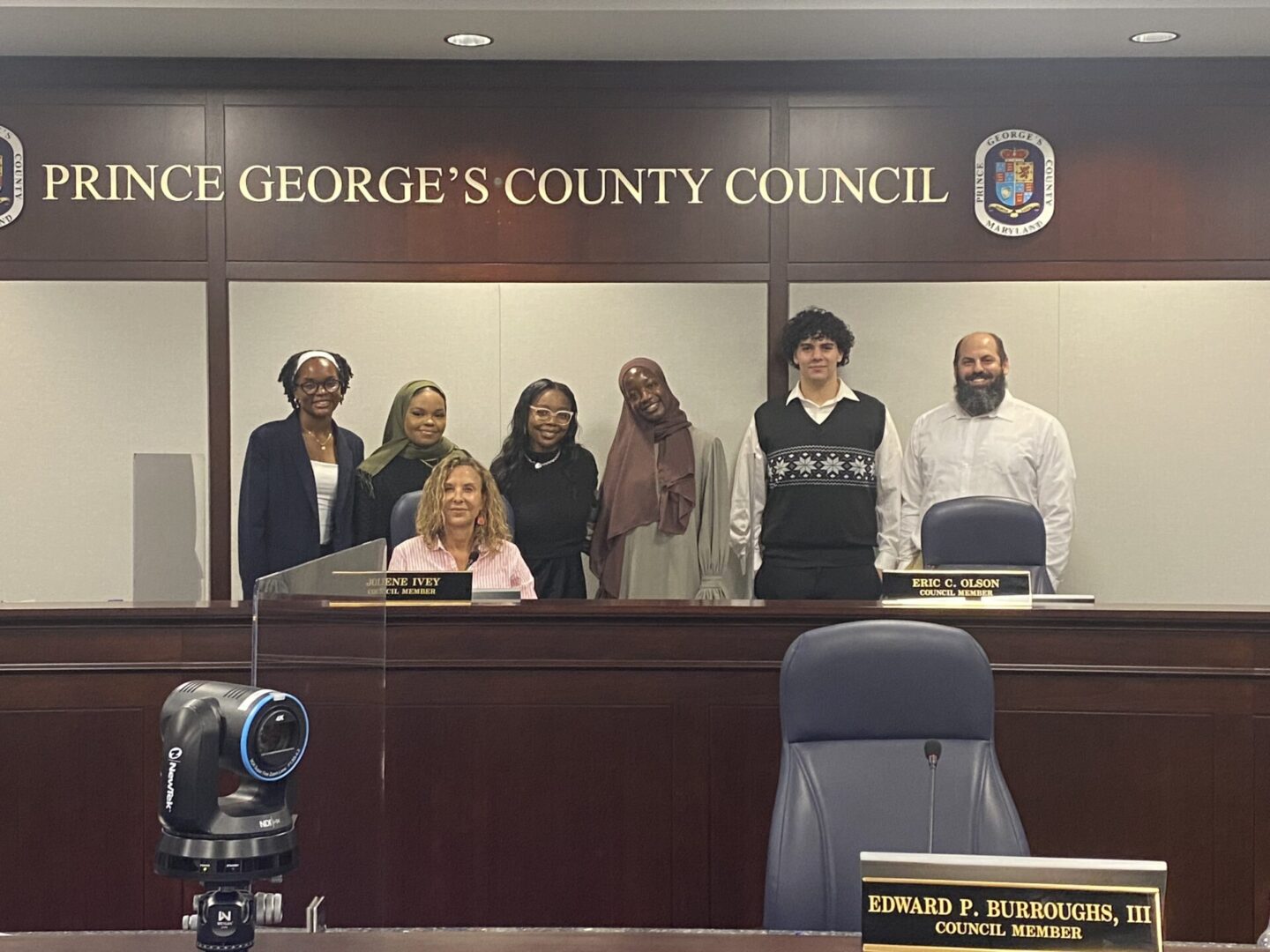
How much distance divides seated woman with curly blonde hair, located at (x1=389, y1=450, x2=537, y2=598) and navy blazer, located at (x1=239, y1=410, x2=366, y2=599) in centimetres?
131

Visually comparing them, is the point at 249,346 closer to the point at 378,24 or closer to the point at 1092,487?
the point at 378,24

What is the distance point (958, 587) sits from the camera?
3256 mm

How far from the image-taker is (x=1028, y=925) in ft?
4.64

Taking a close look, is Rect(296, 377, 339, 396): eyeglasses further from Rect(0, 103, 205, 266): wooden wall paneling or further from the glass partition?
the glass partition

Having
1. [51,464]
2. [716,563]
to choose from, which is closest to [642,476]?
[716,563]

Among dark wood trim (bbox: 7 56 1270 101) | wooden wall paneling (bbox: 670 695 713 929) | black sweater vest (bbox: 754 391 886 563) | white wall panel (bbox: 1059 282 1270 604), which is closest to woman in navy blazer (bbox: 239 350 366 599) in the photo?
dark wood trim (bbox: 7 56 1270 101)

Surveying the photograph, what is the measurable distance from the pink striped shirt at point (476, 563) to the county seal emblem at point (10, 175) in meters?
2.48

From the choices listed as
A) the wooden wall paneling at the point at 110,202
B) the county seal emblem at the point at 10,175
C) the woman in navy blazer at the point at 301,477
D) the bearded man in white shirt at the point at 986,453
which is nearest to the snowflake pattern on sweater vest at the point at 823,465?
the bearded man in white shirt at the point at 986,453

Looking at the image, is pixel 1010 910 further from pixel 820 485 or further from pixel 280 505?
pixel 280 505

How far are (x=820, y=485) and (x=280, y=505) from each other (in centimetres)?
207

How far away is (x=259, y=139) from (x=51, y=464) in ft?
4.97

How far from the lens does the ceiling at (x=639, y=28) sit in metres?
4.66

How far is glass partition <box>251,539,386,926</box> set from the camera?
51.1 inches

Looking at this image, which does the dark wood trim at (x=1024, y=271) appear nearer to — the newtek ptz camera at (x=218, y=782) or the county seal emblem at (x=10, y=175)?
the county seal emblem at (x=10, y=175)
